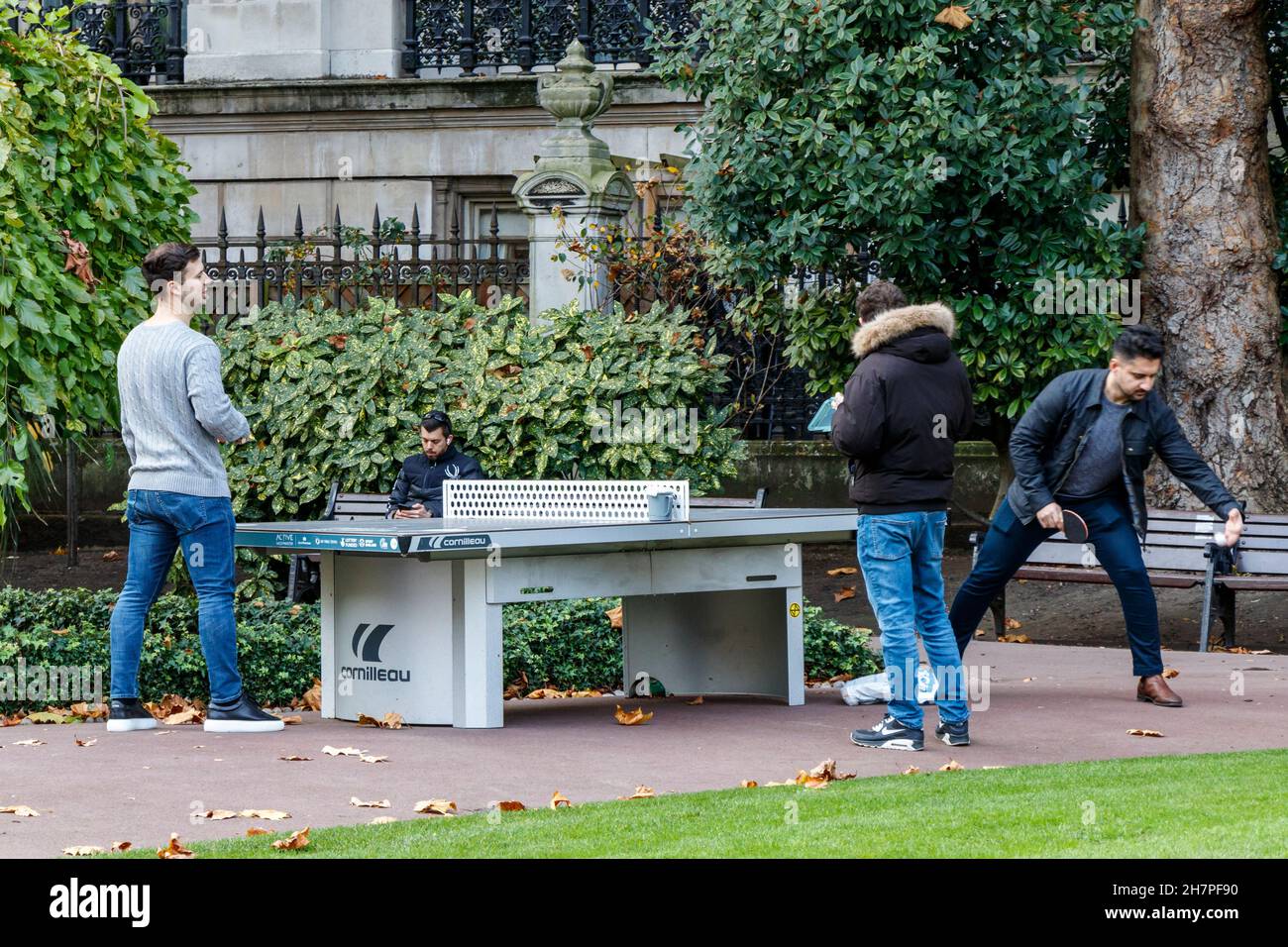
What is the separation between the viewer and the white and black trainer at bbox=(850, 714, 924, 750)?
27.1ft

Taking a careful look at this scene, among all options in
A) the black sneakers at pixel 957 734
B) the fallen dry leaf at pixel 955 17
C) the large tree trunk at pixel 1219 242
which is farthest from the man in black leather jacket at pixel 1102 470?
the large tree trunk at pixel 1219 242

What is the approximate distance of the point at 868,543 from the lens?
8258 millimetres

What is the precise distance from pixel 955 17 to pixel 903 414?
6.00 meters

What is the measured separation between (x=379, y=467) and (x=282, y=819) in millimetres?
7158

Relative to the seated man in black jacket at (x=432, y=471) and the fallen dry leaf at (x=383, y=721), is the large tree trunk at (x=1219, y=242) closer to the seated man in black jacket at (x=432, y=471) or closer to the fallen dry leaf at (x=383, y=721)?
the seated man in black jacket at (x=432, y=471)

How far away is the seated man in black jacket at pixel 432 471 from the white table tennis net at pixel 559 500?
6.76 feet

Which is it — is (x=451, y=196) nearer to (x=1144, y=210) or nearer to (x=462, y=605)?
(x=1144, y=210)

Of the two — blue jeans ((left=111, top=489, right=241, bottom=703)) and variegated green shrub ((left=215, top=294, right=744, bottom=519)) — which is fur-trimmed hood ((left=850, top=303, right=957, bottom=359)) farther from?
variegated green shrub ((left=215, top=294, right=744, bottom=519))

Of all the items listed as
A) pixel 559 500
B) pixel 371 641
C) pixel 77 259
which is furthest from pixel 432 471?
pixel 371 641

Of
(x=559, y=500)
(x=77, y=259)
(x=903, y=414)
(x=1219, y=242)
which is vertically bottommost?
(x=559, y=500)

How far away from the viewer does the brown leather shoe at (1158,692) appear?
31.1ft

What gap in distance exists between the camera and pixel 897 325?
8188 mm

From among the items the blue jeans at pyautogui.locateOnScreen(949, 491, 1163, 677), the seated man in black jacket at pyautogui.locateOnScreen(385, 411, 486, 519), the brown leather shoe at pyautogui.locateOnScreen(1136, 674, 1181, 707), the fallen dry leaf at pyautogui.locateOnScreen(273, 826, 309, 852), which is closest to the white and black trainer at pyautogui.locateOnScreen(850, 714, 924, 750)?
the blue jeans at pyautogui.locateOnScreen(949, 491, 1163, 677)

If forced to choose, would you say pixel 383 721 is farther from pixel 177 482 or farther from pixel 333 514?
pixel 333 514
